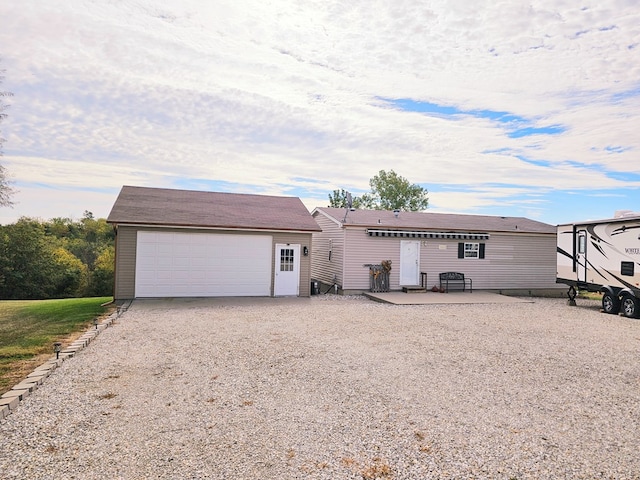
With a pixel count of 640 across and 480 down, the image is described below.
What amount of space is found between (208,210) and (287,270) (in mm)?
3568

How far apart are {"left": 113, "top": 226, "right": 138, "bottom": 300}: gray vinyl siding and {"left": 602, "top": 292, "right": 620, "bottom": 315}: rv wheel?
14.5m

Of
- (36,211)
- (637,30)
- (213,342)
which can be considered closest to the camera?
(213,342)

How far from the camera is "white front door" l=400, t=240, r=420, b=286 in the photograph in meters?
16.7

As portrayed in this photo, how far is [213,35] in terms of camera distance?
37.9ft

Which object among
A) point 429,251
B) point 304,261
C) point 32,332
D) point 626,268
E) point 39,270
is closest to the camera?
point 32,332

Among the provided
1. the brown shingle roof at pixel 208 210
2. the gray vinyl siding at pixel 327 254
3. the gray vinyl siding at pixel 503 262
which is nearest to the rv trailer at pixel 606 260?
the gray vinyl siding at pixel 503 262

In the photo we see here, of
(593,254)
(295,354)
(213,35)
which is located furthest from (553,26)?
(295,354)

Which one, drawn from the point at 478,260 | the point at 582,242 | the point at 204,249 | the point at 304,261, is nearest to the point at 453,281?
the point at 478,260

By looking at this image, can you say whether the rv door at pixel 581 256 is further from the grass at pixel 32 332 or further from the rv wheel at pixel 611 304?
the grass at pixel 32 332

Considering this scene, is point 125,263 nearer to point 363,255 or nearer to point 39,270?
point 363,255

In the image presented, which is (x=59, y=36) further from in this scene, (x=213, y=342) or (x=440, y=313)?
(x=440, y=313)

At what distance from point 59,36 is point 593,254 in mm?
16208

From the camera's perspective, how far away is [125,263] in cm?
1320

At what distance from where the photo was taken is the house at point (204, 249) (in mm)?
13281
